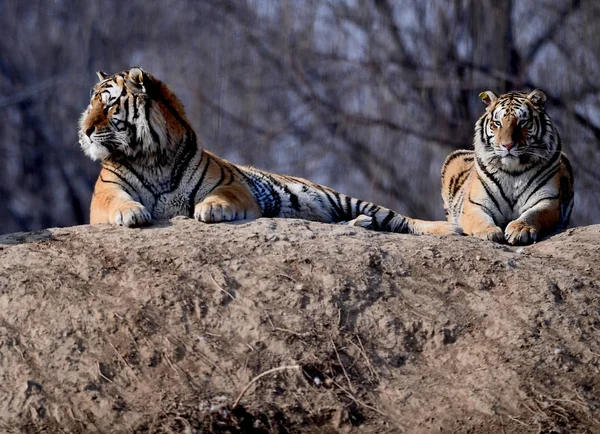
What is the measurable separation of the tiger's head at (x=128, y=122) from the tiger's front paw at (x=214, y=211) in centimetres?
50

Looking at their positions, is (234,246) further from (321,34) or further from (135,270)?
(321,34)

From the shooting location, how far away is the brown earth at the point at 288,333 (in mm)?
4285

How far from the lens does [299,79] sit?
11781 mm

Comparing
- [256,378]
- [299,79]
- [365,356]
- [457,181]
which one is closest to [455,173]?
[457,181]

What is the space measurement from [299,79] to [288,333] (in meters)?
7.50

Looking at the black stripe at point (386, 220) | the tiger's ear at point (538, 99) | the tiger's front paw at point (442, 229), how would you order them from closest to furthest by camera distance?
the tiger's front paw at point (442, 229) < the tiger's ear at point (538, 99) < the black stripe at point (386, 220)

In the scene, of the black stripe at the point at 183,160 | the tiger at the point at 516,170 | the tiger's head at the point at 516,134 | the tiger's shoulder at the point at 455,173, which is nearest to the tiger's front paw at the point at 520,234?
the tiger at the point at 516,170

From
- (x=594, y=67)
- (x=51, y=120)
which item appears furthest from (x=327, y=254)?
(x=51, y=120)

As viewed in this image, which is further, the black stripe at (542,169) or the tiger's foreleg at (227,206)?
the black stripe at (542,169)

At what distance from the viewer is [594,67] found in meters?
10.7

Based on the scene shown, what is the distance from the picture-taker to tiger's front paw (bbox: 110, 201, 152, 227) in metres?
5.11

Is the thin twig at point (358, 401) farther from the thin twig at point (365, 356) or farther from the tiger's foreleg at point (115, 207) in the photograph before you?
the tiger's foreleg at point (115, 207)

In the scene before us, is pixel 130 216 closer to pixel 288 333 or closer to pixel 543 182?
pixel 288 333

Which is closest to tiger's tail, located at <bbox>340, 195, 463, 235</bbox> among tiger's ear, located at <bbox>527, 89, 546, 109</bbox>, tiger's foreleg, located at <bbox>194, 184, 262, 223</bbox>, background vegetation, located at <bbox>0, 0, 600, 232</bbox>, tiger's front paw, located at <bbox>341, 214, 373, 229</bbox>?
tiger's front paw, located at <bbox>341, 214, 373, 229</bbox>
